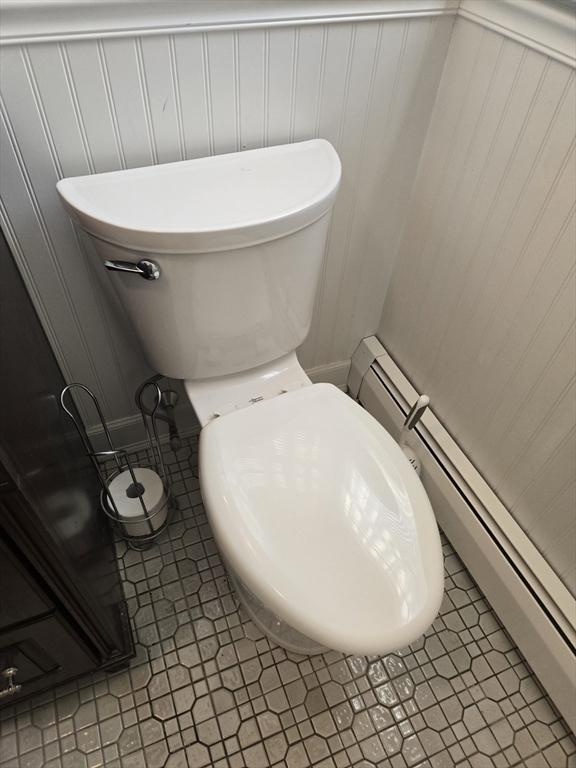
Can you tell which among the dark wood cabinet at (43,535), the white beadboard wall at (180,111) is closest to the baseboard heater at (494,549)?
the white beadboard wall at (180,111)

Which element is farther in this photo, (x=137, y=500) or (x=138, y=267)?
(x=137, y=500)

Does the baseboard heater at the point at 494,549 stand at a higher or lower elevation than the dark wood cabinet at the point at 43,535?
lower

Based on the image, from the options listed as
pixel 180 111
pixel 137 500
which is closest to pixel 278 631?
pixel 137 500

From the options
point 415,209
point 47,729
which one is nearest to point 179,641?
point 47,729

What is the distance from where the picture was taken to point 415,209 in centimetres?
111

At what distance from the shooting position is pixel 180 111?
80 centimetres

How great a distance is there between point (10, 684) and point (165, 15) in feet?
3.37

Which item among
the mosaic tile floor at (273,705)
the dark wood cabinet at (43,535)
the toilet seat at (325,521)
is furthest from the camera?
the mosaic tile floor at (273,705)

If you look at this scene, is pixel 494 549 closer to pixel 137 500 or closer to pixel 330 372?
pixel 330 372

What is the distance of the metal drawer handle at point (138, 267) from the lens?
2.42 feet

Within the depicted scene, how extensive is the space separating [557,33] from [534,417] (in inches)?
23.8

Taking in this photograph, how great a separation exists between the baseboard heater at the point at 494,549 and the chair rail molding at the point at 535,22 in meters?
0.73

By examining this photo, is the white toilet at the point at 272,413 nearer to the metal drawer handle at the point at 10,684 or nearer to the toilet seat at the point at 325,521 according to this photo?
the toilet seat at the point at 325,521

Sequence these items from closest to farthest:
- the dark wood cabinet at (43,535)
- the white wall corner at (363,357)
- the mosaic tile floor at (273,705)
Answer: the dark wood cabinet at (43,535) → the mosaic tile floor at (273,705) → the white wall corner at (363,357)
